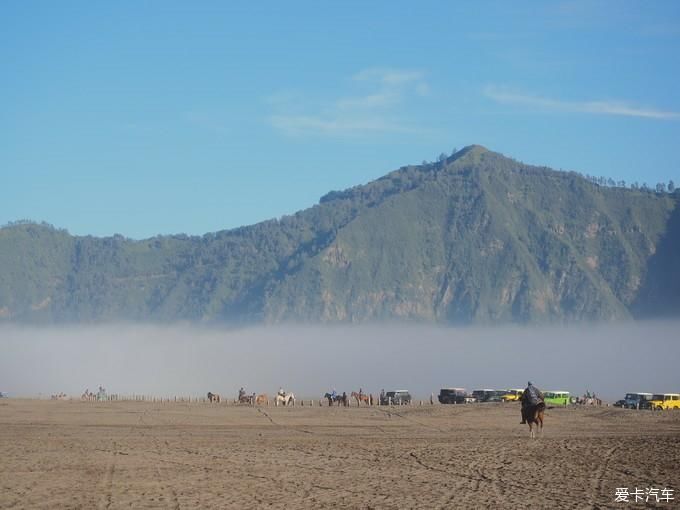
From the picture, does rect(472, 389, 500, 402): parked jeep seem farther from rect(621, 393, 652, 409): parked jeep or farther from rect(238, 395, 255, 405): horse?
rect(238, 395, 255, 405): horse

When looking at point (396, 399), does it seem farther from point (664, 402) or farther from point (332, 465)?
point (332, 465)

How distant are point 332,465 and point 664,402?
44.1m

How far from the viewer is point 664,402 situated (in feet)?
215

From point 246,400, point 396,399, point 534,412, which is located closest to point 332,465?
point 534,412

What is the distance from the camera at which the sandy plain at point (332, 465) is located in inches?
811

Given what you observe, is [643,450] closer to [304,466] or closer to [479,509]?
[304,466]

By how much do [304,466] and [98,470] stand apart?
451 cm

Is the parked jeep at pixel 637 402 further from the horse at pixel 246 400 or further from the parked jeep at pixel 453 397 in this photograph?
the horse at pixel 246 400

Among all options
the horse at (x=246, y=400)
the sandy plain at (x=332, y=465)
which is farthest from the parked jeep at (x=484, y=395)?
the sandy plain at (x=332, y=465)

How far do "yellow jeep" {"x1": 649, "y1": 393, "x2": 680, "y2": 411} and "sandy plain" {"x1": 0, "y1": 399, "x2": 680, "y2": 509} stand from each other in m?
21.8

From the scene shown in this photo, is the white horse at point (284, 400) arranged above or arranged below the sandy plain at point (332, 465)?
above

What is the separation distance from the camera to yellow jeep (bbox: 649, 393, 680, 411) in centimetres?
6425

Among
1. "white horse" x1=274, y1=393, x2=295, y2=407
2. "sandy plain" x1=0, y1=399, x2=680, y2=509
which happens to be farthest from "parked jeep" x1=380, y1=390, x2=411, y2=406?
"sandy plain" x1=0, y1=399, x2=680, y2=509

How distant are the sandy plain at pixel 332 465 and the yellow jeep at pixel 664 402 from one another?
2184cm
